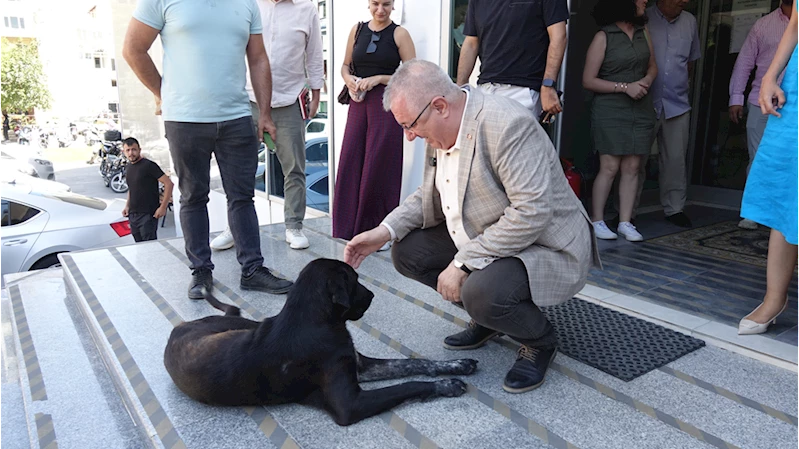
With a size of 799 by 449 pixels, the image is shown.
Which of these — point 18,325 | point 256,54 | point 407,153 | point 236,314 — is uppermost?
point 256,54

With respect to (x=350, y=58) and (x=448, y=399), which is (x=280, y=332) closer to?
(x=448, y=399)

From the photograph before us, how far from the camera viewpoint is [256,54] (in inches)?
139

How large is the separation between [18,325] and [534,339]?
113 inches

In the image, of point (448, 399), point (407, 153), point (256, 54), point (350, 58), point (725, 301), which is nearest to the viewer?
point (448, 399)

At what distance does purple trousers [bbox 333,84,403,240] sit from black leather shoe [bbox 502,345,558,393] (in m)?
2.14

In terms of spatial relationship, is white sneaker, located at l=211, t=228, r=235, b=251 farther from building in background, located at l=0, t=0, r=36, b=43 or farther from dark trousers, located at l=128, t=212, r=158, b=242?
building in background, located at l=0, t=0, r=36, b=43

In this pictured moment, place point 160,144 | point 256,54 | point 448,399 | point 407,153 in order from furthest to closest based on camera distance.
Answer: point 160,144 → point 407,153 → point 256,54 → point 448,399

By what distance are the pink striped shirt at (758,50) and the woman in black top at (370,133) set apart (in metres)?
2.67

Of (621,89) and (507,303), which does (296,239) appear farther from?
(621,89)

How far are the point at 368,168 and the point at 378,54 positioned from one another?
836 millimetres

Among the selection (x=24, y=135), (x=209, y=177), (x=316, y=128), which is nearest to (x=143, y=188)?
(x=316, y=128)

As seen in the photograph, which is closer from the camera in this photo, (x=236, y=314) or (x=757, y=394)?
(x=757, y=394)

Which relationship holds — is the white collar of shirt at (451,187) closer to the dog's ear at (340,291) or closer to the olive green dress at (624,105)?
the dog's ear at (340,291)

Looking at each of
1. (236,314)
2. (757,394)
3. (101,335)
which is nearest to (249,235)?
(236,314)
